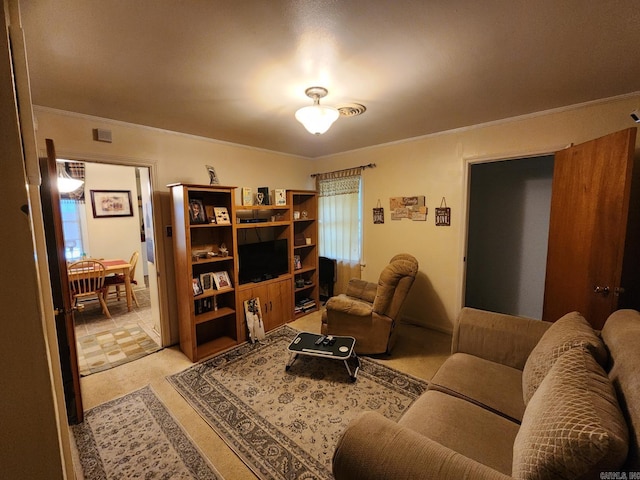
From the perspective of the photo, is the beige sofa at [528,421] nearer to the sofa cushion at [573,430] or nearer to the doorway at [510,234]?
the sofa cushion at [573,430]

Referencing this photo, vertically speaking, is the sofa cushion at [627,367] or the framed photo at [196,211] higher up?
the framed photo at [196,211]

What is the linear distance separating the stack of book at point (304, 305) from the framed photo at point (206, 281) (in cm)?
135

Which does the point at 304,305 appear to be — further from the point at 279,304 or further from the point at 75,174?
the point at 75,174

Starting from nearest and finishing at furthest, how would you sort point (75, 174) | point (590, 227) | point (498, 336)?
point (498, 336) < point (590, 227) < point (75, 174)

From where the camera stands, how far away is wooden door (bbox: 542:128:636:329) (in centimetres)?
184

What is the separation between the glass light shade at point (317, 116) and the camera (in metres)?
1.97

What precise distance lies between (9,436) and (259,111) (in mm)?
2504

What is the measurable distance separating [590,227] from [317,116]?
218 centimetres

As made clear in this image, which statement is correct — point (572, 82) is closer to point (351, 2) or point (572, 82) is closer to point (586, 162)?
point (586, 162)

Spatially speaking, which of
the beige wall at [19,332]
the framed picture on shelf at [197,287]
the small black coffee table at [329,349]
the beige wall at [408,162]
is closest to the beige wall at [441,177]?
the beige wall at [408,162]

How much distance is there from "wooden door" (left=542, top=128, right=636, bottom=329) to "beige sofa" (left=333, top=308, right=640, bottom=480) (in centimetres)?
58

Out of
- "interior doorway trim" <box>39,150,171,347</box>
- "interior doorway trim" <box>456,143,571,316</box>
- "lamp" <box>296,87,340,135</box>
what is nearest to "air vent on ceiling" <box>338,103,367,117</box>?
"lamp" <box>296,87,340,135</box>

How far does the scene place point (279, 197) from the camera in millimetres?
3660

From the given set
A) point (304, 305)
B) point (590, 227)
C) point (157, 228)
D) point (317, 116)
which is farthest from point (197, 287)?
point (590, 227)
